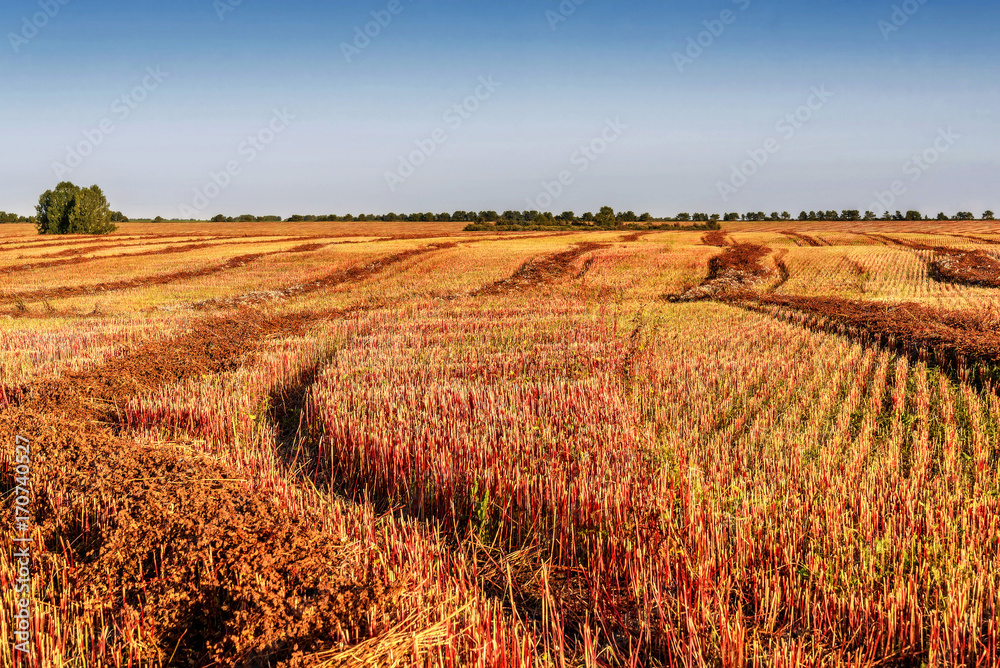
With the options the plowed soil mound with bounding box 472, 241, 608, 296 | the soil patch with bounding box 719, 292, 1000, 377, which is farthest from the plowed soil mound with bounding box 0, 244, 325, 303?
the soil patch with bounding box 719, 292, 1000, 377

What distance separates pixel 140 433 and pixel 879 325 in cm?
1504

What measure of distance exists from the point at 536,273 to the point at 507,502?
28.8 meters

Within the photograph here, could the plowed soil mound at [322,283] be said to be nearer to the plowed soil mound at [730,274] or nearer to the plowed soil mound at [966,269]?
the plowed soil mound at [730,274]

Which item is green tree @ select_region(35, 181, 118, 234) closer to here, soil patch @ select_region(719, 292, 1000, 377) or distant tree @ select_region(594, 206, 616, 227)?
distant tree @ select_region(594, 206, 616, 227)

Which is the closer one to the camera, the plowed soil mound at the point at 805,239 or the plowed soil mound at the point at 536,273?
the plowed soil mound at the point at 536,273

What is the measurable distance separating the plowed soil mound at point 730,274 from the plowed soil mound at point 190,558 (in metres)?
21.9

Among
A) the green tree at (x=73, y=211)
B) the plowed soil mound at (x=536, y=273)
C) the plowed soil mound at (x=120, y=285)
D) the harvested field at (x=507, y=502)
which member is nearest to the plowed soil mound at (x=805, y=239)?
the plowed soil mound at (x=536, y=273)

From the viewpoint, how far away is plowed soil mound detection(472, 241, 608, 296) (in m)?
29.3

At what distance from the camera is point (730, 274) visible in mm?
31266

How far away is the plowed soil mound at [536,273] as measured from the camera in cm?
2933

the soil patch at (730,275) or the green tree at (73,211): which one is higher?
the green tree at (73,211)

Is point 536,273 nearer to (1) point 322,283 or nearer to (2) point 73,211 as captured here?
(1) point 322,283

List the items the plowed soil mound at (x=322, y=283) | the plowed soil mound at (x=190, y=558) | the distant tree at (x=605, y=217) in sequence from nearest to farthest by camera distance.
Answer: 1. the plowed soil mound at (x=190, y=558)
2. the plowed soil mound at (x=322, y=283)
3. the distant tree at (x=605, y=217)

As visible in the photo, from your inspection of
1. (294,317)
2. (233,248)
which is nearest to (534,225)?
(233,248)
